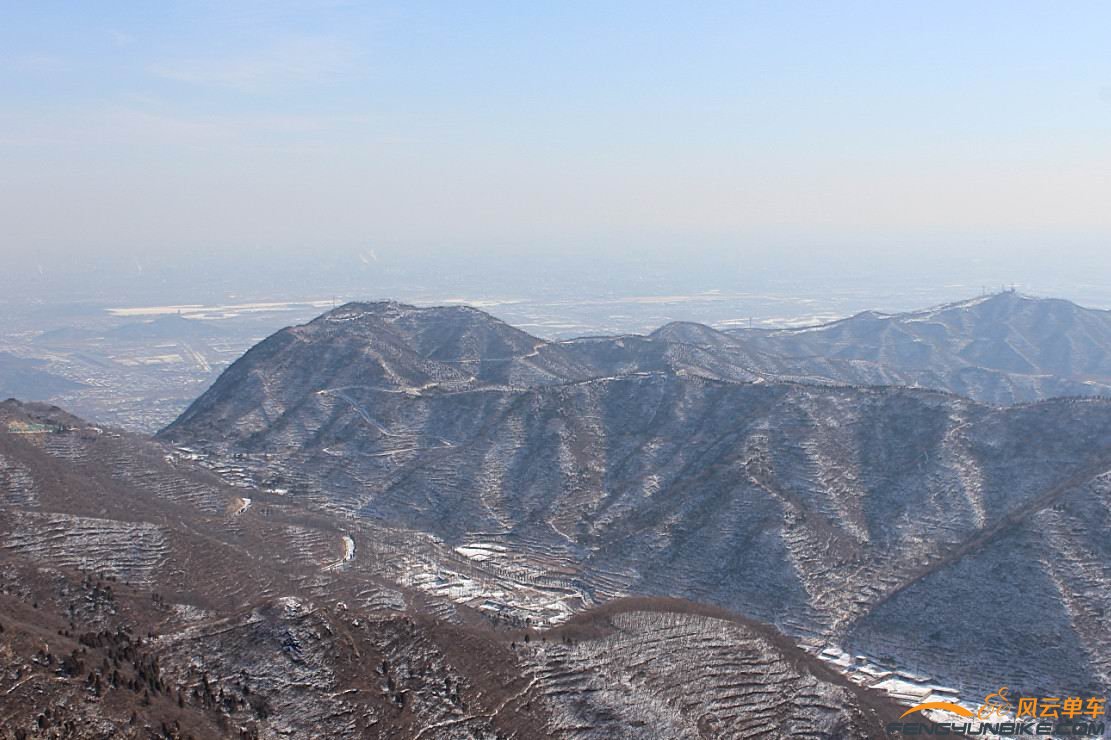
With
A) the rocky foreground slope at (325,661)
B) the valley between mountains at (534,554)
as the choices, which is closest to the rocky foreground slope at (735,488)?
the valley between mountains at (534,554)

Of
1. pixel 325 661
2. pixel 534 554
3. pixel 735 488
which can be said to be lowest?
pixel 534 554

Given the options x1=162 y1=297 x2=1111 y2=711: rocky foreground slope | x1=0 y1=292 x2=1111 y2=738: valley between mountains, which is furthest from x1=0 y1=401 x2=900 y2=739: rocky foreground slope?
x1=162 y1=297 x2=1111 y2=711: rocky foreground slope

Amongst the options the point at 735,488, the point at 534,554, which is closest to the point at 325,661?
the point at 534,554

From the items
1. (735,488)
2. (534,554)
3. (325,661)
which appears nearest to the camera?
(325,661)

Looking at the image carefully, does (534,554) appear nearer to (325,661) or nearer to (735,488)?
(735,488)

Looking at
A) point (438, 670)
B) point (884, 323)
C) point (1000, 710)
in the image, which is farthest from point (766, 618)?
point (884, 323)

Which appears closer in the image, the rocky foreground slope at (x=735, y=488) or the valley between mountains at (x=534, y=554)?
the valley between mountains at (x=534, y=554)

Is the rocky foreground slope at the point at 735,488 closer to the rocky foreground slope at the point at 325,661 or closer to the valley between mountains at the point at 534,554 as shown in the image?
the valley between mountains at the point at 534,554
